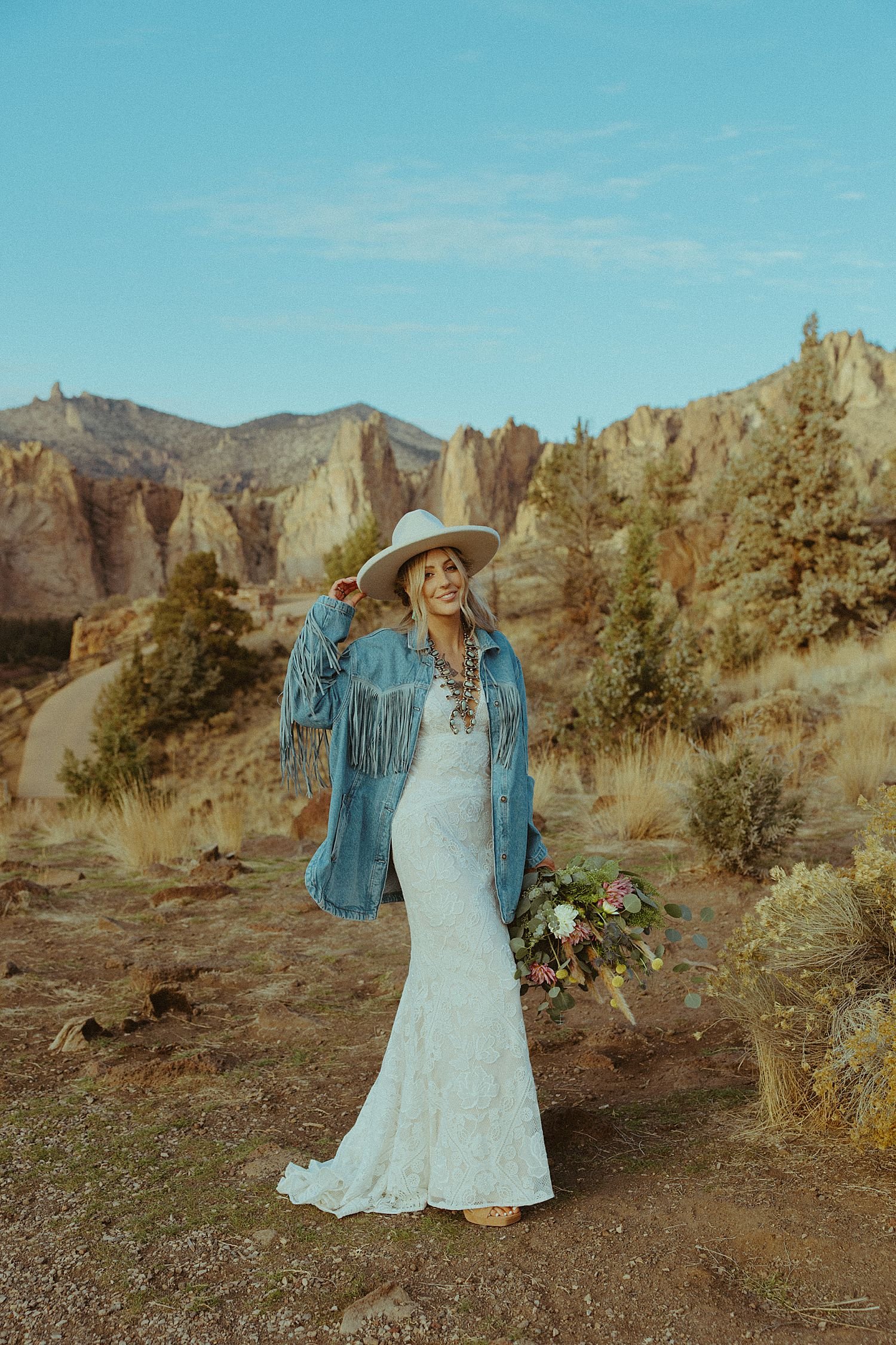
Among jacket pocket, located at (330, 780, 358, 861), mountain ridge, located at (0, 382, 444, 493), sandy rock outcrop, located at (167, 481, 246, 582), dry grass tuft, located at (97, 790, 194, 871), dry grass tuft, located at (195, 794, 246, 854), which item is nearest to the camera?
→ jacket pocket, located at (330, 780, 358, 861)

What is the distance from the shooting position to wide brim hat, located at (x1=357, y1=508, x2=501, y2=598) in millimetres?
3393

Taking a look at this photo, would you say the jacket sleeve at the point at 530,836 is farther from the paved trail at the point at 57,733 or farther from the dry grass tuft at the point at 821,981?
the paved trail at the point at 57,733

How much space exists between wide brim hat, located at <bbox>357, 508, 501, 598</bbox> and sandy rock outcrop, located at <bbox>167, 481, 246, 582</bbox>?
6519 cm

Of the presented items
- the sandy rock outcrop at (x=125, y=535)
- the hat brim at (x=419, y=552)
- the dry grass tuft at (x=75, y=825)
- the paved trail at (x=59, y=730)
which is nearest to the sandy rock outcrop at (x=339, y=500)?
the sandy rock outcrop at (x=125, y=535)

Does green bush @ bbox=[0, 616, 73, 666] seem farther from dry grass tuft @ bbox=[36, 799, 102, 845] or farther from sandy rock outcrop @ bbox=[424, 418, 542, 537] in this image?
sandy rock outcrop @ bbox=[424, 418, 542, 537]

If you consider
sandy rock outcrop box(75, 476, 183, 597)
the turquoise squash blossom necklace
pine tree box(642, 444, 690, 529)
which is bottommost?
the turquoise squash blossom necklace

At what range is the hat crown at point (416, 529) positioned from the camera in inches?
133

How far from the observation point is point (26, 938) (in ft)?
21.5

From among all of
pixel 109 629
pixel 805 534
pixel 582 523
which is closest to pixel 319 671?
pixel 805 534

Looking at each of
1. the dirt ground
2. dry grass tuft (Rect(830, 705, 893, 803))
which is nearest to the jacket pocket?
the dirt ground

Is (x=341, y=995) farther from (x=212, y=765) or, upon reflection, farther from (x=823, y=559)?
(x=212, y=765)

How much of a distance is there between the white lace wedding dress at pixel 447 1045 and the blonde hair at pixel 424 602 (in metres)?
0.24

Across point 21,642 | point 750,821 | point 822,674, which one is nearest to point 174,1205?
point 750,821

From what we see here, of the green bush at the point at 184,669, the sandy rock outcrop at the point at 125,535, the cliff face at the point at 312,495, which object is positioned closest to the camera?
the green bush at the point at 184,669
